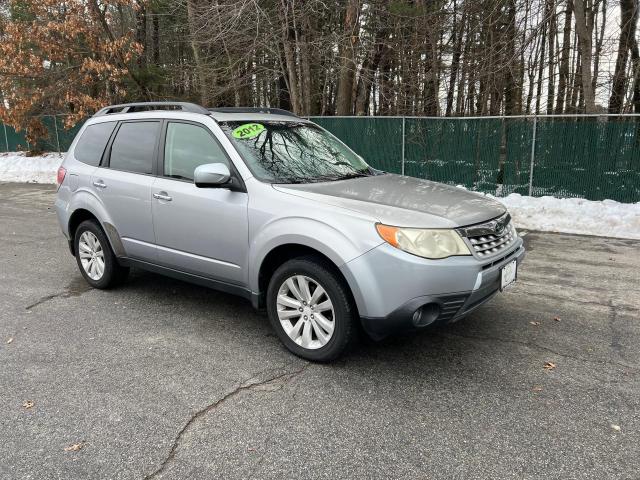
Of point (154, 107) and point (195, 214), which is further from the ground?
point (154, 107)

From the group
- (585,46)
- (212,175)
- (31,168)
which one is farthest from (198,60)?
(212,175)

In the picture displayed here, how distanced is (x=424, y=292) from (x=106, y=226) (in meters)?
3.29

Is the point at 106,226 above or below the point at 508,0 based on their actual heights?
below

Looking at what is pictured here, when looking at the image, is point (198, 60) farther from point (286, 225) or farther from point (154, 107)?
point (286, 225)

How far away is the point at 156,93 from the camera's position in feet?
59.1

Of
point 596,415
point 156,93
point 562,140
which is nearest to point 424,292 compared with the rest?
point 596,415

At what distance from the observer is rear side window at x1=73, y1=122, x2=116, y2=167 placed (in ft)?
17.1

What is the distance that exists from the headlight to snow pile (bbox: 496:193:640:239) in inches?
236

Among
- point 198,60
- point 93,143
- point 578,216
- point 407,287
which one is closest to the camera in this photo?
point 407,287

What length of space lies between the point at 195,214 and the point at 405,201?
5.55ft

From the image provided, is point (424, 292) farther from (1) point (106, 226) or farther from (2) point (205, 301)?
(1) point (106, 226)

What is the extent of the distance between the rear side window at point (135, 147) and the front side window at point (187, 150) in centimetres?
21

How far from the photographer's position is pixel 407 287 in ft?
10.4

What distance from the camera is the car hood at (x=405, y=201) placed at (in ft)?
11.0
